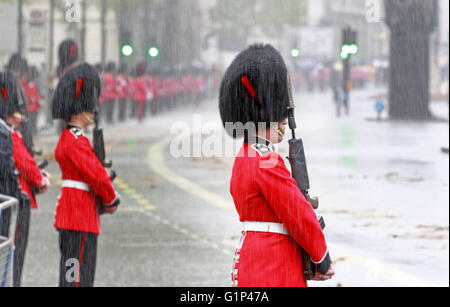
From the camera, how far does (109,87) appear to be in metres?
39.3

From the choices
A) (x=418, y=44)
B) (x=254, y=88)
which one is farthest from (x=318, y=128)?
(x=254, y=88)

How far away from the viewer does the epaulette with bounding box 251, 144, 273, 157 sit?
199 inches

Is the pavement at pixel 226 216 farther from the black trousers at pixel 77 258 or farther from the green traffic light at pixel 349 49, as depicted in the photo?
the green traffic light at pixel 349 49

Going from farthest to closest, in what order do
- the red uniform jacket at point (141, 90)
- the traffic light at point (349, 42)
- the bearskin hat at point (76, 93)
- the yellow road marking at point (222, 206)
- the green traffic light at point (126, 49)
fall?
1. the red uniform jacket at point (141, 90)
2. the traffic light at point (349, 42)
3. the green traffic light at point (126, 49)
4. the yellow road marking at point (222, 206)
5. the bearskin hat at point (76, 93)

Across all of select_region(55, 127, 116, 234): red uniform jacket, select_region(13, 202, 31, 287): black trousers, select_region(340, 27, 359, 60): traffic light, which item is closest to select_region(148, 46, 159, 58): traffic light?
select_region(340, 27, 359, 60): traffic light

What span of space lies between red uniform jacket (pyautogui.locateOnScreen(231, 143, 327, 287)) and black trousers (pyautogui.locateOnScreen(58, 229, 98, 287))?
2933mm

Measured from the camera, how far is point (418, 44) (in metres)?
37.5

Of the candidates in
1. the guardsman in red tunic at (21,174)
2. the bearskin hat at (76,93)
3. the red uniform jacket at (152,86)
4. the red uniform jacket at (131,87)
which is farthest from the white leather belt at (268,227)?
the red uniform jacket at (152,86)

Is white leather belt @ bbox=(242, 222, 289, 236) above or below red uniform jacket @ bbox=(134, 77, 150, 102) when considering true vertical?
above

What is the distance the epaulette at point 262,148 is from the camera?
16.6 feet

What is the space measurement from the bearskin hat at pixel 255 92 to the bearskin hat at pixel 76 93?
2938 mm

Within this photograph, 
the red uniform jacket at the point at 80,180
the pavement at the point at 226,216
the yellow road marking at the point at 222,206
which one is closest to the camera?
the red uniform jacket at the point at 80,180

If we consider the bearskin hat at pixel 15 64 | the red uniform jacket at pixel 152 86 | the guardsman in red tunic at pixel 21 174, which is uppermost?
the bearskin hat at pixel 15 64

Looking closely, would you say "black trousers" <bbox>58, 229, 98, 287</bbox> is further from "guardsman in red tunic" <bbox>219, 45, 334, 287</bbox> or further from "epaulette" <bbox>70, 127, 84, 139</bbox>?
"guardsman in red tunic" <bbox>219, 45, 334, 287</bbox>
